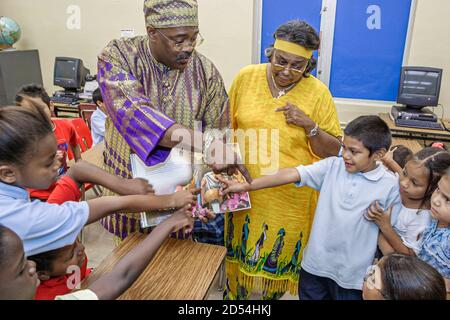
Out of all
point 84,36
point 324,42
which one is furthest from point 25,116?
point 84,36

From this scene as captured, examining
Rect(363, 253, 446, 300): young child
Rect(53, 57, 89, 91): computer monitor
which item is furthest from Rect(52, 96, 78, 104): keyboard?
Rect(363, 253, 446, 300): young child

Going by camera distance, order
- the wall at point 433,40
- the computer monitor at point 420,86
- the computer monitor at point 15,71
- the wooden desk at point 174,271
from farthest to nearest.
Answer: the computer monitor at point 15,71
the wall at point 433,40
the computer monitor at point 420,86
the wooden desk at point 174,271

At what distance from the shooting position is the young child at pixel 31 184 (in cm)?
105

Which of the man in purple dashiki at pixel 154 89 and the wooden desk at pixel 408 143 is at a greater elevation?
the man in purple dashiki at pixel 154 89

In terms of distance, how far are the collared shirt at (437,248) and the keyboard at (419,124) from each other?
107 inches

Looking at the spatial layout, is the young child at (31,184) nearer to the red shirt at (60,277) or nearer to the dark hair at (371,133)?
the red shirt at (60,277)

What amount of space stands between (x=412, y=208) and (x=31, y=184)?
4.92 ft

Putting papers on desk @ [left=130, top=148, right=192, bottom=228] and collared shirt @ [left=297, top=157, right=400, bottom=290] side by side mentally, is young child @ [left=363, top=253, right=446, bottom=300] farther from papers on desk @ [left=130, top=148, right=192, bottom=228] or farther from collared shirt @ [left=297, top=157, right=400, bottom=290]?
papers on desk @ [left=130, top=148, right=192, bottom=228]

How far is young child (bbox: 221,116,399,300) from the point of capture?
5.41ft

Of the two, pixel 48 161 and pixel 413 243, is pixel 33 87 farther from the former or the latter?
pixel 413 243

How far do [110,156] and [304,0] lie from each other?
401 centimetres

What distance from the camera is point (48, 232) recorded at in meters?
1.07

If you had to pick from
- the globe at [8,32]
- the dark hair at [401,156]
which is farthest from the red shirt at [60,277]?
the globe at [8,32]

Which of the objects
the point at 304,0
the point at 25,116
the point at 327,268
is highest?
the point at 304,0
